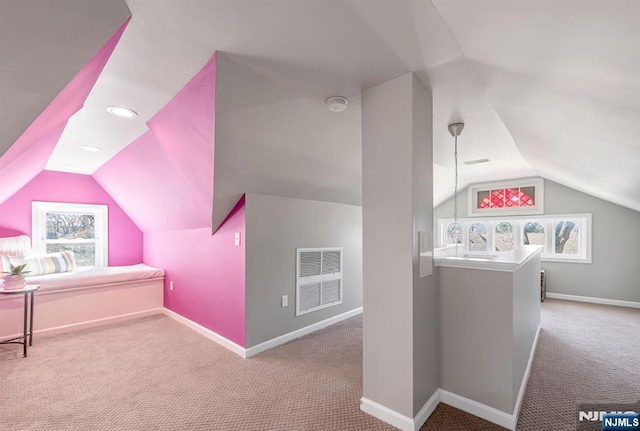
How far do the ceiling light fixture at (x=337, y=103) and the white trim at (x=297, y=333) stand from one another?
2.40 metres

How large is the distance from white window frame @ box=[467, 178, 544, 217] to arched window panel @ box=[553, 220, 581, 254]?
43 cm

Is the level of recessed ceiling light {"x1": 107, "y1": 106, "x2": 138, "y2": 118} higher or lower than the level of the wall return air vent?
higher

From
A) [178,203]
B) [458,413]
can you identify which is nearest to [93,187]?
[178,203]

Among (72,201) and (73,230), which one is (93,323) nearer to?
(73,230)

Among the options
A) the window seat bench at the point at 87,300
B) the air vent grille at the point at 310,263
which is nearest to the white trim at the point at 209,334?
the window seat bench at the point at 87,300

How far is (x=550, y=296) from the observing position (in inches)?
213

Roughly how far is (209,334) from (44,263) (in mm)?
2530

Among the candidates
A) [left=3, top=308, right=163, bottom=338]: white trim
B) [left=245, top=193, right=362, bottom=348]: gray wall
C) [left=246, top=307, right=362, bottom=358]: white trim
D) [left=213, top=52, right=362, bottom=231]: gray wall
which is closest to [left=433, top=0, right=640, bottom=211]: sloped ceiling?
[left=213, top=52, right=362, bottom=231]: gray wall

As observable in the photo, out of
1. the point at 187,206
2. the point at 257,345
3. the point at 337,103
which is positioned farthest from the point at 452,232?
the point at 187,206

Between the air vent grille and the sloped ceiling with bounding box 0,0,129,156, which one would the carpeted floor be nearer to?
the air vent grille

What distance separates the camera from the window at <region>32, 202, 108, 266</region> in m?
Result: 4.15

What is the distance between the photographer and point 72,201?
4.37 m

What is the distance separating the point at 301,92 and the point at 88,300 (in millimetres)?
3855

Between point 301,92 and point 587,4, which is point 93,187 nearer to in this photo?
point 301,92
